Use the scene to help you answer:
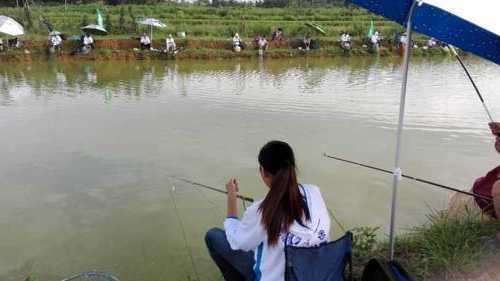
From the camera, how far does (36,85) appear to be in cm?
1112

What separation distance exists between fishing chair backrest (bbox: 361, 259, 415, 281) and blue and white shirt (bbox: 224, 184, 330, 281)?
338 millimetres

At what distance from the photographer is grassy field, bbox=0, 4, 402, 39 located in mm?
19453

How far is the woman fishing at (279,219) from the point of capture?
6.00 feet

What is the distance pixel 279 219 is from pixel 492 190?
1.94 meters

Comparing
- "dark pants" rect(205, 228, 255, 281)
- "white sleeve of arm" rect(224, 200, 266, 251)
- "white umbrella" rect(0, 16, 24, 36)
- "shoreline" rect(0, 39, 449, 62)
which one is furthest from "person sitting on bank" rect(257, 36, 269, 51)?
"white sleeve of arm" rect(224, 200, 266, 251)

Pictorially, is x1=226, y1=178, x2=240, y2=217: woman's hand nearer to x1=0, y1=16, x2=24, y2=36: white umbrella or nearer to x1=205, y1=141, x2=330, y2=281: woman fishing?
x1=205, y1=141, x2=330, y2=281: woman fishing

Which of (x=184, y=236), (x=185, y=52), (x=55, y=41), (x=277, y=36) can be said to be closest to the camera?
(x=184, y=236)

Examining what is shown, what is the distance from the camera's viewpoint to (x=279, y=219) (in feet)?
5.95

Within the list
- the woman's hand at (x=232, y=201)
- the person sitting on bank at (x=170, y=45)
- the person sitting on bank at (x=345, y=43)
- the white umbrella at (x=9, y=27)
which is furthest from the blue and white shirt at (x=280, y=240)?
the person sitting on bank at (x=345, y=43)

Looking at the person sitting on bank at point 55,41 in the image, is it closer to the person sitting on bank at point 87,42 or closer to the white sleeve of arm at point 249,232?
the person sitting on bank at point 87,42

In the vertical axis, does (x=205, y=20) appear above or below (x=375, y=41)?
above

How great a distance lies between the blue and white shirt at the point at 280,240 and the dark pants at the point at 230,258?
357 millimetres

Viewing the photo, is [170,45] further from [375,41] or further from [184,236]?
[184,236]

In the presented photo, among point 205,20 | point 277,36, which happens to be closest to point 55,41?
point 277,36
